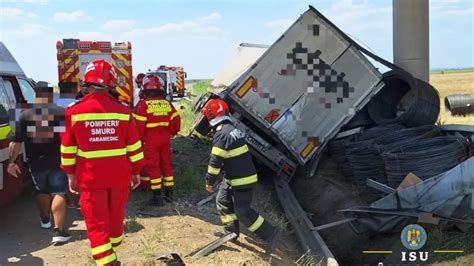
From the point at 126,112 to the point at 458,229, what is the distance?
4.05m

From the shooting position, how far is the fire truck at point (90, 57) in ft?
36.4

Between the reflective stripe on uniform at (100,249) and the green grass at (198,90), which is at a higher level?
the reflective stripe on uniform at (100,249)

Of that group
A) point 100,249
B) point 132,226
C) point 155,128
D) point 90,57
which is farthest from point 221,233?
point 90,57

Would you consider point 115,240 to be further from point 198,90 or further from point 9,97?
point 198,90

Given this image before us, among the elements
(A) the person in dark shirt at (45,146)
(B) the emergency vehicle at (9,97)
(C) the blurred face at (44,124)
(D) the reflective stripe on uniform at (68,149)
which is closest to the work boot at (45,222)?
(A) the person in dark shirt at (45,146)

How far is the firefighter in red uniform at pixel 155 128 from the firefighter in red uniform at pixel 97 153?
2.56m

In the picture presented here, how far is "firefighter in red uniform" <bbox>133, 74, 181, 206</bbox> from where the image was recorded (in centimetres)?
679

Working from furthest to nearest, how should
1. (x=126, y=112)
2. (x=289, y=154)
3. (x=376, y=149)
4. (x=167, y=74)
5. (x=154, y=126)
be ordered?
(x=167, y=74) < (x=289, y=154) < (x=376, y=149) < (x=154, y=126) < (x=126, y=112)

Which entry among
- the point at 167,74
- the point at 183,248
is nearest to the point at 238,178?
the point at 183,248

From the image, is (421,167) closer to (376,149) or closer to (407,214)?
(376,149)

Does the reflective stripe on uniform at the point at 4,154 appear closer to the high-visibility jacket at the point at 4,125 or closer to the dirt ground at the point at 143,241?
the high-visibility jacket at the point at 4,125

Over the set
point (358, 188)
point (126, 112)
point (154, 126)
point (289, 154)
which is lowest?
point (358, 188)

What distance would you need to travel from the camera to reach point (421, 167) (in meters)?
7.03

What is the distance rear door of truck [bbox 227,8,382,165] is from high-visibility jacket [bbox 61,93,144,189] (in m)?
4.18
